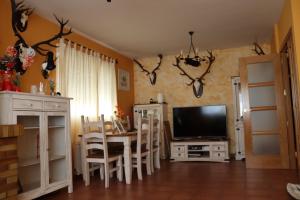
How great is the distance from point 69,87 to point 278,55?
3758 millimetres

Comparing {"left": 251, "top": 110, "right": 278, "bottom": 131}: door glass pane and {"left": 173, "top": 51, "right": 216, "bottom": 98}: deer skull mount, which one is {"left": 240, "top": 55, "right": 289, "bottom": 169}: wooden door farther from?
{"left": 173, "top": 51, "right": 216, "bottom": 98}: deer skull mount

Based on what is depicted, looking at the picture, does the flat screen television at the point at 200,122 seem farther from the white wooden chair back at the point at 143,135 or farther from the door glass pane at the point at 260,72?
the white wooden chair back at the point at 143,135

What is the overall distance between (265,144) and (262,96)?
0.88 metres

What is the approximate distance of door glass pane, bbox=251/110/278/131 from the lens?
4.73 metres

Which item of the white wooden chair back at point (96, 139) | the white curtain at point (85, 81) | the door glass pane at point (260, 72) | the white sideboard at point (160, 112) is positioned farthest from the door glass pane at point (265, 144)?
the white curtain at point (85, 81)

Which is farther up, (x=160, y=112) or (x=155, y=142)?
(x=160, y=112)

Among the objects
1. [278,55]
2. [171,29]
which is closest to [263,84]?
[278,55]

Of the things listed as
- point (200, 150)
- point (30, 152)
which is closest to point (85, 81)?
point (30, 152)

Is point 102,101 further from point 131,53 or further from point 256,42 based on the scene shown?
point 256,42

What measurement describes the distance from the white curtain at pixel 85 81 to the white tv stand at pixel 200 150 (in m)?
1.73

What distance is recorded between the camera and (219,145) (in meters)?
5.69

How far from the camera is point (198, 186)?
144 inches

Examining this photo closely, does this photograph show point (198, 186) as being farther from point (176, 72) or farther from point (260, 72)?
point (176, 72)

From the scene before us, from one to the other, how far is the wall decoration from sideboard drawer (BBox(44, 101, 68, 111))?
2764 millimetres
